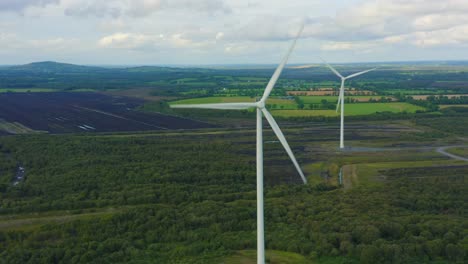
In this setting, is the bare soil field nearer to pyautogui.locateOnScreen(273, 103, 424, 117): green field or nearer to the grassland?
pyautogui.locateOnScreen(273, 103, 424, 117): green field

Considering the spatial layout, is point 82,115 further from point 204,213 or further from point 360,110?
point 204,213

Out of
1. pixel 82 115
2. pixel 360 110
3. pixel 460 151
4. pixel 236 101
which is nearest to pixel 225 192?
pixel 460 151

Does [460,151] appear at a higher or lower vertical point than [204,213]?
higher

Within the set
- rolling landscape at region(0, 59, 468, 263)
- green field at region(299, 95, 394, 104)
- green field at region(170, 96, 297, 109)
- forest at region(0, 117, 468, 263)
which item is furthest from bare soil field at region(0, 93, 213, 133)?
→ green field at region(299, 95, 394, 104)

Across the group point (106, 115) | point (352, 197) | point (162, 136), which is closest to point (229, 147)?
point (162, 136)

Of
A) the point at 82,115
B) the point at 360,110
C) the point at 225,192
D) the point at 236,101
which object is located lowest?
the point at 225,192

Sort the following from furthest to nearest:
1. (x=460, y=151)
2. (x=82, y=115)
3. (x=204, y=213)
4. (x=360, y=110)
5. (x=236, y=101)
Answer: (x=236, y=101) < (x=360, y=110) < (x=82, y=115) < (x=460, y=151) < (x=204, y=213)

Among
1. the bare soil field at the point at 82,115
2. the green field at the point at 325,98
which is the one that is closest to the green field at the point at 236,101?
the green field at the point at 325,98
